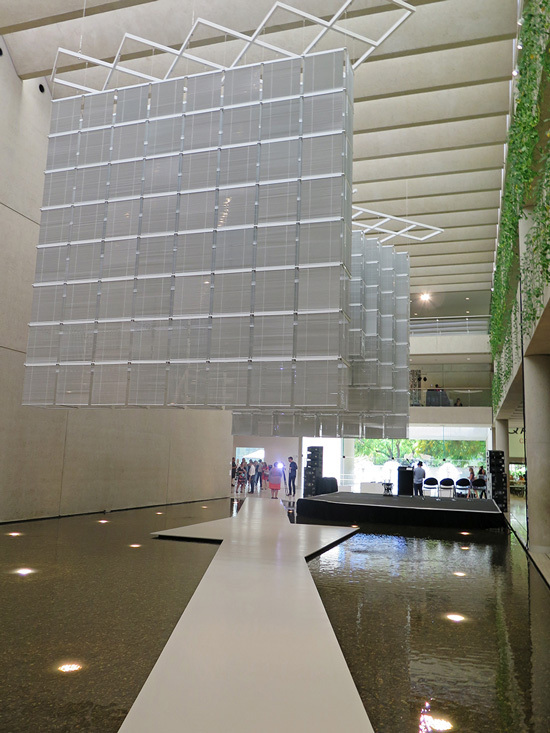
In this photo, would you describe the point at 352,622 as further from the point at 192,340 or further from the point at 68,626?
the point at 192,340

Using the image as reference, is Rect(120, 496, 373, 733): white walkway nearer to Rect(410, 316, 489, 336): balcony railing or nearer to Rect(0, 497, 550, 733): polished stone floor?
Rect(0, 497, 550, 733): polished stone floor

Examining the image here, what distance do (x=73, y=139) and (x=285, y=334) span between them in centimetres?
578

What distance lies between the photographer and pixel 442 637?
473cm

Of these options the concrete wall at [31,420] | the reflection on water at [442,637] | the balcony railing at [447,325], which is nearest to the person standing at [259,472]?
the concrete wall at [31,420]

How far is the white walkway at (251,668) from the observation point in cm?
286

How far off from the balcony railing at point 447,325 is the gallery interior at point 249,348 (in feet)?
38.8

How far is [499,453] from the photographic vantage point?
61.5 feet

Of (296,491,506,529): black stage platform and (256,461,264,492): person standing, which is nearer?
(296,491,506,529): black stage platform

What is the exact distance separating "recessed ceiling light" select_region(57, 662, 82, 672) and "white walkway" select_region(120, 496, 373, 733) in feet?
1.88

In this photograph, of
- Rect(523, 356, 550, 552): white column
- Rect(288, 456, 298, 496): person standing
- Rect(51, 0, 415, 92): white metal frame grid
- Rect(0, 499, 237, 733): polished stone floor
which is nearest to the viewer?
Rect(0, 499, 237, 733): polished stone floor

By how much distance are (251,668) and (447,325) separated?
27108 millimetres

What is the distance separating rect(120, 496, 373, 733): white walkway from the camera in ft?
9.37

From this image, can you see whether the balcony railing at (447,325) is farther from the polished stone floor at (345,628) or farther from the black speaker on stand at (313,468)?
the polished stone floor at (345,628)

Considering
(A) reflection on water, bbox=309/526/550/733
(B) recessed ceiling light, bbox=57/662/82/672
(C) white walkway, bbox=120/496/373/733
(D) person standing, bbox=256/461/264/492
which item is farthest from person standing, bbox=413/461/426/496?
(B) recessed ceiling light, bbox=57/662/82/672
